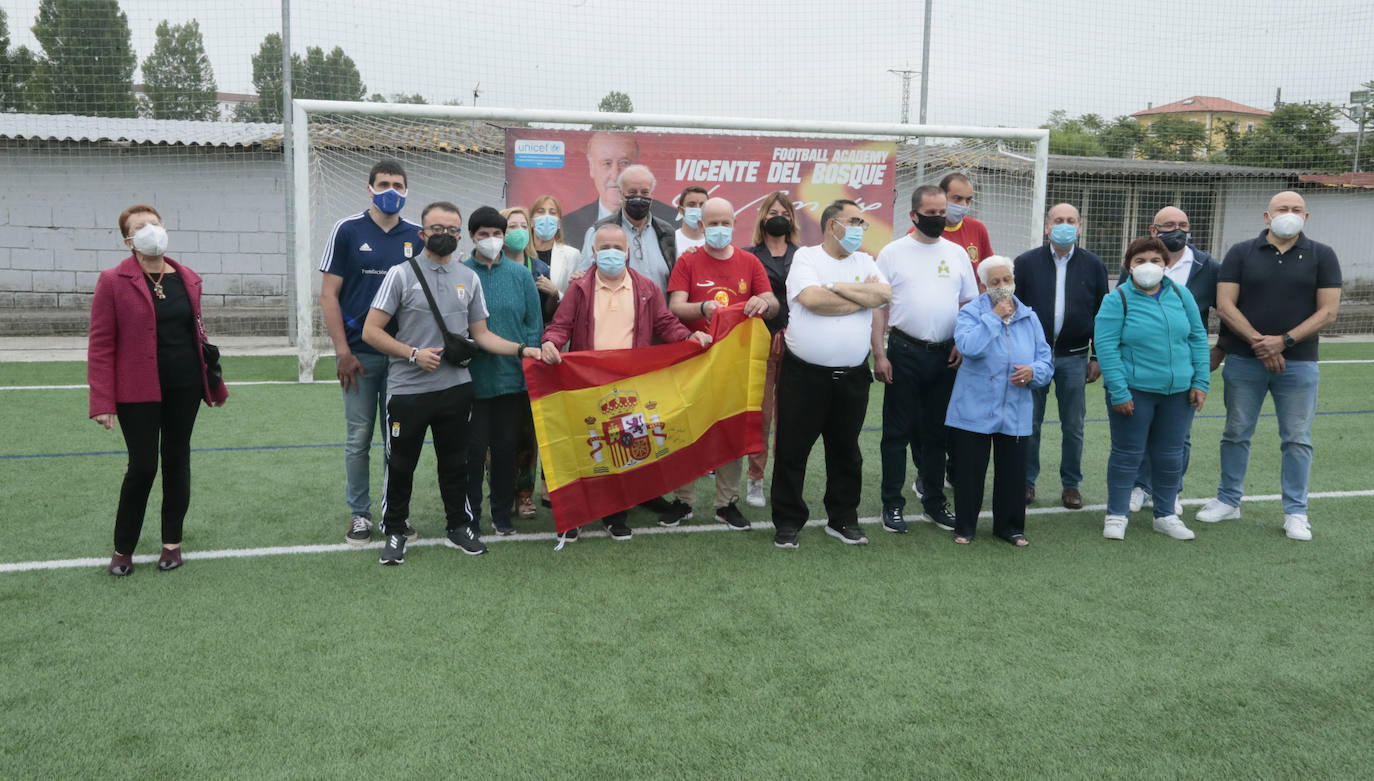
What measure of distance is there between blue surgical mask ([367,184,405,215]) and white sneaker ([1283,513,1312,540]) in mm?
5252

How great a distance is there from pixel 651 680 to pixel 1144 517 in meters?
3.79

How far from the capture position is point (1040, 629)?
422cm

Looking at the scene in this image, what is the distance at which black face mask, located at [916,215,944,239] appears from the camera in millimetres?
5461

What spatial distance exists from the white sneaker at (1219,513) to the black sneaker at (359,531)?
192 inches

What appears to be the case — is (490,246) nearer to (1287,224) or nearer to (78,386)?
(1287,224)

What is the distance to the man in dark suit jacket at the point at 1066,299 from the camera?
19.6 feet

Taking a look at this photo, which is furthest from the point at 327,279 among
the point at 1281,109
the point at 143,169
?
the point at 1281,109

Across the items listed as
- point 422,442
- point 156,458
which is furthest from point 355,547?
point 156,458

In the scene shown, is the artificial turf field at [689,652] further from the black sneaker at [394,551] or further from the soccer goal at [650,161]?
the soccer goal at [650,161]

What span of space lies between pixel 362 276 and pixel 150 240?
100 centimetres

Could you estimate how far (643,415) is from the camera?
5480 millimetres

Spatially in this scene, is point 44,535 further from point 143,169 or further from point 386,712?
point 143,169

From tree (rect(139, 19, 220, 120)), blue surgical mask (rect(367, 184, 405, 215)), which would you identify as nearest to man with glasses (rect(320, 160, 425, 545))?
blue surgical mask (rect(367, 184, 405, 215))

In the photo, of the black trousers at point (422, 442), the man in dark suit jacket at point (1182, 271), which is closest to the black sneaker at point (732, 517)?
the black trousers at point (422, 442)
